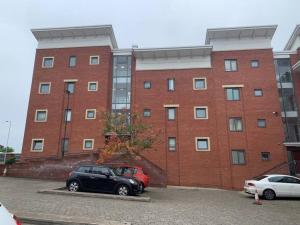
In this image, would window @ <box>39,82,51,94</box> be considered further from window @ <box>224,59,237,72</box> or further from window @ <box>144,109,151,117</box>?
window @ <box>224,59,237,72</box>

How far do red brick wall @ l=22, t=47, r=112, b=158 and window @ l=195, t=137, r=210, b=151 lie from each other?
927cm

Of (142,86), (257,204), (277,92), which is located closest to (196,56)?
(142,86)

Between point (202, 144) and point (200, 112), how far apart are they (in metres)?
3.18

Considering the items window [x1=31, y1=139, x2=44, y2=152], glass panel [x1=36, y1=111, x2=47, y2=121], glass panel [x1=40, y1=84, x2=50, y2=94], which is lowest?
window [x1=31, y1=139, x2=44, y2=152]

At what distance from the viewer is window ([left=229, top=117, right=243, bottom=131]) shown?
82.3 feet

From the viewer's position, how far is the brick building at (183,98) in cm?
2450

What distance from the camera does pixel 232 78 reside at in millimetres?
26312

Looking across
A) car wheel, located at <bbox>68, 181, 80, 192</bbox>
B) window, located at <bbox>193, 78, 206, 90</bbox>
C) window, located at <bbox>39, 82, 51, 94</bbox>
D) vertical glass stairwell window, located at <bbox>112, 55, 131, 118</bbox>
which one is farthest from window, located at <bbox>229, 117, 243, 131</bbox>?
window, located at <bbox>39, 82, 51, 94</bbox>

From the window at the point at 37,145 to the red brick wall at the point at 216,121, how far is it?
1021 centimetres

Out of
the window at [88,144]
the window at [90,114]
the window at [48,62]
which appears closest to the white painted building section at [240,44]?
the window at [90,114]

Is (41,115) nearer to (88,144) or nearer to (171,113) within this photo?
(88,144)

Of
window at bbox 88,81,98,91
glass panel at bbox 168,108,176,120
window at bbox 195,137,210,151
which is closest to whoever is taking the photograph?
window at bbox 195,137,210,151

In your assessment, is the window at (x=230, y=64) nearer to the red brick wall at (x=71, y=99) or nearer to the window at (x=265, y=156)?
the window at (x=265, y=156)

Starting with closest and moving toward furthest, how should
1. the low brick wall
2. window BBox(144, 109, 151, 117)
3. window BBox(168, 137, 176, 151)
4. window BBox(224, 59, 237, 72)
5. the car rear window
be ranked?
1. the car rear window
2. the low brick wall
3. window BBox(168, 137, 176, 151)
4. window BBox(144, 109, 151, 117)
5. window BBox(224, 59, 237, 72)
